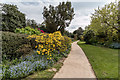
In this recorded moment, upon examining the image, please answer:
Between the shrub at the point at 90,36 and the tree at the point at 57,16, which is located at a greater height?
the tree at the point at 57,16

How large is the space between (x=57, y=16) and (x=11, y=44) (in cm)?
1336

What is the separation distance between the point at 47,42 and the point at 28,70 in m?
1.52

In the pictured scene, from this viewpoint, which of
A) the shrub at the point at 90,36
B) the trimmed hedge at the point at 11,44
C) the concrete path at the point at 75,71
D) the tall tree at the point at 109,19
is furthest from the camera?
the shrub at the point at 90,36

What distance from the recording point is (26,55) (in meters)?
3.29

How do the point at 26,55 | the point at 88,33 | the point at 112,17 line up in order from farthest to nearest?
the point at 88,33, the point at 112,17, the point at 26,55

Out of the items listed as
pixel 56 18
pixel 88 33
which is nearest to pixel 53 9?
pixel 56 18

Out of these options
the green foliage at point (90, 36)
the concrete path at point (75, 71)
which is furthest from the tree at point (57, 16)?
the concrete path at point (75, 71)

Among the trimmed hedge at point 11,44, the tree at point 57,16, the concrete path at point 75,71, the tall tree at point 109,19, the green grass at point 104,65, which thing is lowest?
the green grass at point 104,65

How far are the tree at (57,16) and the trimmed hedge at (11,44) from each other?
434 inches

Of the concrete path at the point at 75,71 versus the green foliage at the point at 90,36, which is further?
the green foliage at the point at 90,36

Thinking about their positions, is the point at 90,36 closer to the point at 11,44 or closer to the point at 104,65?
the point at 104,65

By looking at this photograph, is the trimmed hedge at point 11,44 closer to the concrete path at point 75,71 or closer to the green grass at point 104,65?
the concrete path at point 75,71

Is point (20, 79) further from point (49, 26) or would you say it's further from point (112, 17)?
point (49, 26)

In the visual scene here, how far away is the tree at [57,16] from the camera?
1412 centimetres
